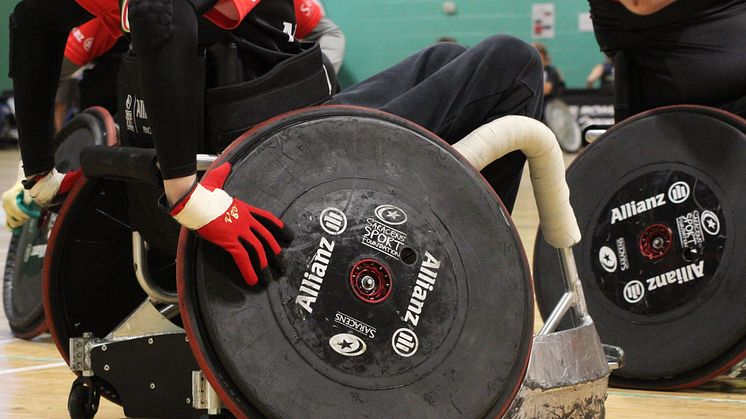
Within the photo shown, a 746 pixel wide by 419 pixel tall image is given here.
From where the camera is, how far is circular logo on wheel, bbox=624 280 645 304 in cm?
327

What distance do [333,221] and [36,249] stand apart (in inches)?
90.9

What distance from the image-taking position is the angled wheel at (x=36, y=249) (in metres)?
3.78

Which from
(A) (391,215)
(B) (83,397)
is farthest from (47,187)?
(A) (391,215)

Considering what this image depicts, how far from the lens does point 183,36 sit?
198 cm

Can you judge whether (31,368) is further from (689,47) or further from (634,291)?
(689,47)

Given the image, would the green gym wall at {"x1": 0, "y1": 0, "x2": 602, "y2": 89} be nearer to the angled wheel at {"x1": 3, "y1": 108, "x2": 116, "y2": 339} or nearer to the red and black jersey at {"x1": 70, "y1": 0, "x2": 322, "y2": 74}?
the angled wheel at {"x1": 3, "y1": 108, "x2": 116, "y2": 339}

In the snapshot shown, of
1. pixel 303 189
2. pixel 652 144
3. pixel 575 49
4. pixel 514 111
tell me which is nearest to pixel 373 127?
pixel 303 189

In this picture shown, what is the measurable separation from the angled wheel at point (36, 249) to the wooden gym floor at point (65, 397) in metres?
0.16

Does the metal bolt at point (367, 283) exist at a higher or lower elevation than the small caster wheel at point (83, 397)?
higher

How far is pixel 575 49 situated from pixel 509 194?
44.1 feet

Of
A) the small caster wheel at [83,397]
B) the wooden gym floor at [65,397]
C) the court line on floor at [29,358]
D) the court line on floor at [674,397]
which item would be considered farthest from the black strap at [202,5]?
the court line on floor at [29,358]

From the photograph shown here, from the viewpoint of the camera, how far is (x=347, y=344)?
6.68 ft

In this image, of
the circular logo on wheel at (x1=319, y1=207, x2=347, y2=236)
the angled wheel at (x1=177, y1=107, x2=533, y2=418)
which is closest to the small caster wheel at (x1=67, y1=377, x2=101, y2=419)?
the angled wheel at (x1=177, y1=107, x2=533, y2=418)

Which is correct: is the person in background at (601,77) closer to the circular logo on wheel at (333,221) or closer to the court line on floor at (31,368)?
the court line on floor at (31,368)
